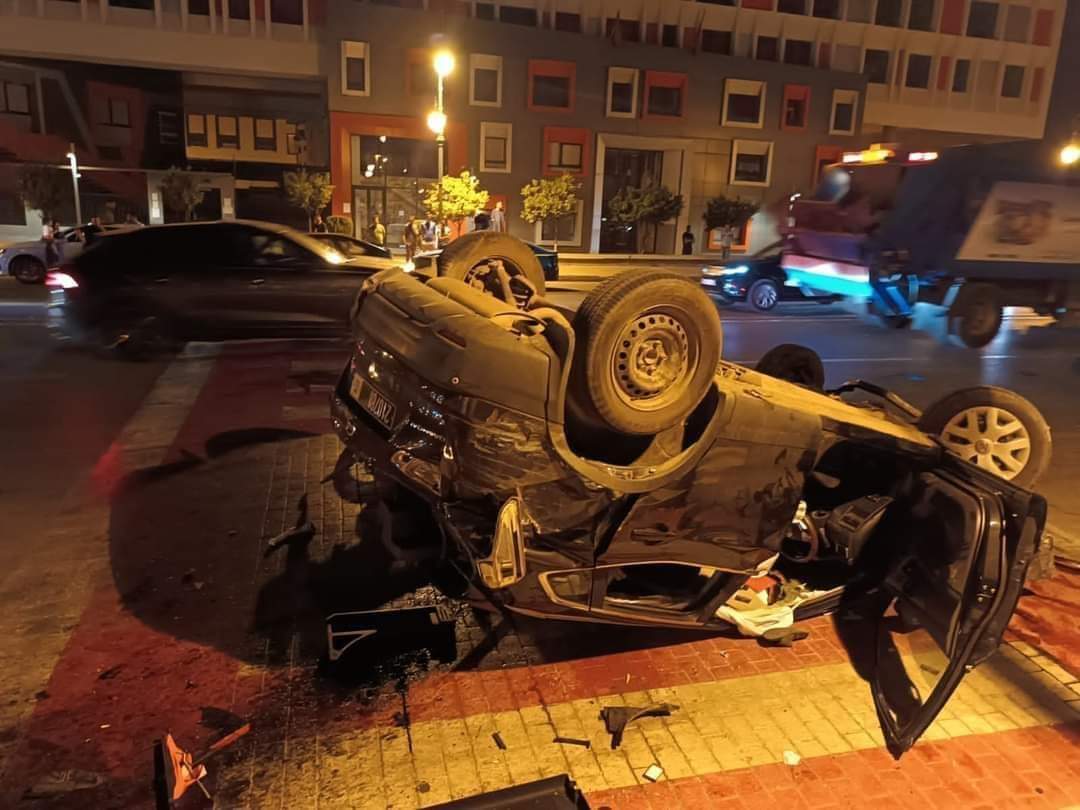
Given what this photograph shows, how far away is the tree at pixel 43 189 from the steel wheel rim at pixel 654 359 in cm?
3548

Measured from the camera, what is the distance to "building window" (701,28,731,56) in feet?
134

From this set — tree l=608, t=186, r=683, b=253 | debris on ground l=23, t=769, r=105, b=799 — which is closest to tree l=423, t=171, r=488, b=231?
tree l=608, t=186, r=683, b=253

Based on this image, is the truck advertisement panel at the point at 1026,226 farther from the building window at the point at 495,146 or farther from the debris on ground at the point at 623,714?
the building window at the point at 495,146

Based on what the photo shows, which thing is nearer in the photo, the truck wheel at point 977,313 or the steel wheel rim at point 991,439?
the steel wheel rim at point 991,439

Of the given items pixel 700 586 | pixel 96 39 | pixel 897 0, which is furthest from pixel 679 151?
pixel 700 586

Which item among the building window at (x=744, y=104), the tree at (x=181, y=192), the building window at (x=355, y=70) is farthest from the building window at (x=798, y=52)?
the tree at (x=181, y=192)

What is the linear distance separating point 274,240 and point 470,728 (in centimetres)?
849

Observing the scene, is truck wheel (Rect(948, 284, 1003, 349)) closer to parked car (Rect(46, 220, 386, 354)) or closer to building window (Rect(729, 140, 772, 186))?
parked car (Rect(46, 220, 386, 354))

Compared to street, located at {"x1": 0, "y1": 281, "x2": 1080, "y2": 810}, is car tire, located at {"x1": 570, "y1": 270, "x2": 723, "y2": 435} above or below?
above

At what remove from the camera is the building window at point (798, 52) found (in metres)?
42.6

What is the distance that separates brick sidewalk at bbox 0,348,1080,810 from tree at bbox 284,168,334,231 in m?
31.5

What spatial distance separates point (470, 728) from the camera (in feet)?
11.2

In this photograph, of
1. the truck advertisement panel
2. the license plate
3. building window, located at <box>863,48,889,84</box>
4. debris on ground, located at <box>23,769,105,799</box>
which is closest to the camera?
debris on ground, located at <box>23,769,105,799</box>

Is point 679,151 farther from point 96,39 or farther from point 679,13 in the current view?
point 96,39
